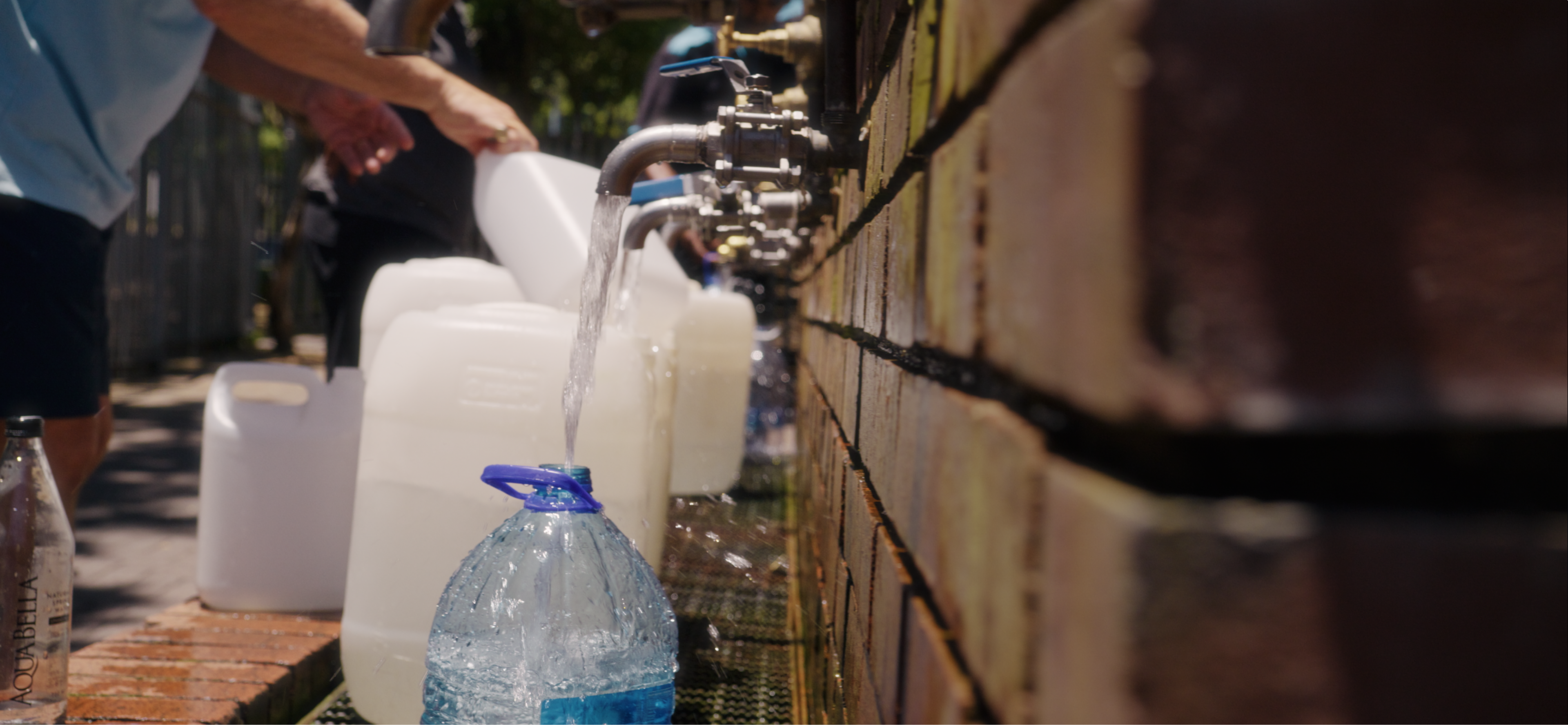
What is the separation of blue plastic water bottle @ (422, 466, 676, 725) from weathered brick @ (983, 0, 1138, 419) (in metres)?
1.03

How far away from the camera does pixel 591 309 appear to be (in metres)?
1.52

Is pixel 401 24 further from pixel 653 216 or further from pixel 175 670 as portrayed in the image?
pixel 175 670

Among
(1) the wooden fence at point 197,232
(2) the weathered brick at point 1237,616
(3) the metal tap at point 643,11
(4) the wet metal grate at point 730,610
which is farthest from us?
→ (1) the wooden fence at point 197,232

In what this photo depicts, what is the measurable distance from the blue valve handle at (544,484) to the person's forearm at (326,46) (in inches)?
41.4

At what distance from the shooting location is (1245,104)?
325mm

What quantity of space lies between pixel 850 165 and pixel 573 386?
1.87 feet

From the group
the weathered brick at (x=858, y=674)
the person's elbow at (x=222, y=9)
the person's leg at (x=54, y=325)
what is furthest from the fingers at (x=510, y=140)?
the weathered brick at (x=858, y=674)

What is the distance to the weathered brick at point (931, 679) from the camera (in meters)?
0.50

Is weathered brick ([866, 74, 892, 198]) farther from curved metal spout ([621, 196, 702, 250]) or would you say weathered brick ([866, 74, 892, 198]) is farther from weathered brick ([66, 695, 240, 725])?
weathered brick ([66, 695, 240, 725])

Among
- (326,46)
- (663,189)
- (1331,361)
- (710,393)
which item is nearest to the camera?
(1331,361)

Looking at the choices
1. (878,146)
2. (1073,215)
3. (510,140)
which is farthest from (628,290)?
(1073,215)

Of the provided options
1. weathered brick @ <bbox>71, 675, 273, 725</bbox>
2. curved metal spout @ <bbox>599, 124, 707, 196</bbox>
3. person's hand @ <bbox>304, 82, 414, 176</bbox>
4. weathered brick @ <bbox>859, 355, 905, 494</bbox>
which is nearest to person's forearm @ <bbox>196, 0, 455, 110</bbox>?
person's hand @ <bbox>304, 82, 414, 176</bbox>

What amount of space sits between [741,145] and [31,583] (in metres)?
1.27

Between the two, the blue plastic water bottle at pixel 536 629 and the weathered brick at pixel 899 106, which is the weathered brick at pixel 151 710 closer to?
the blue plastic water bottle at pixel 536 629
